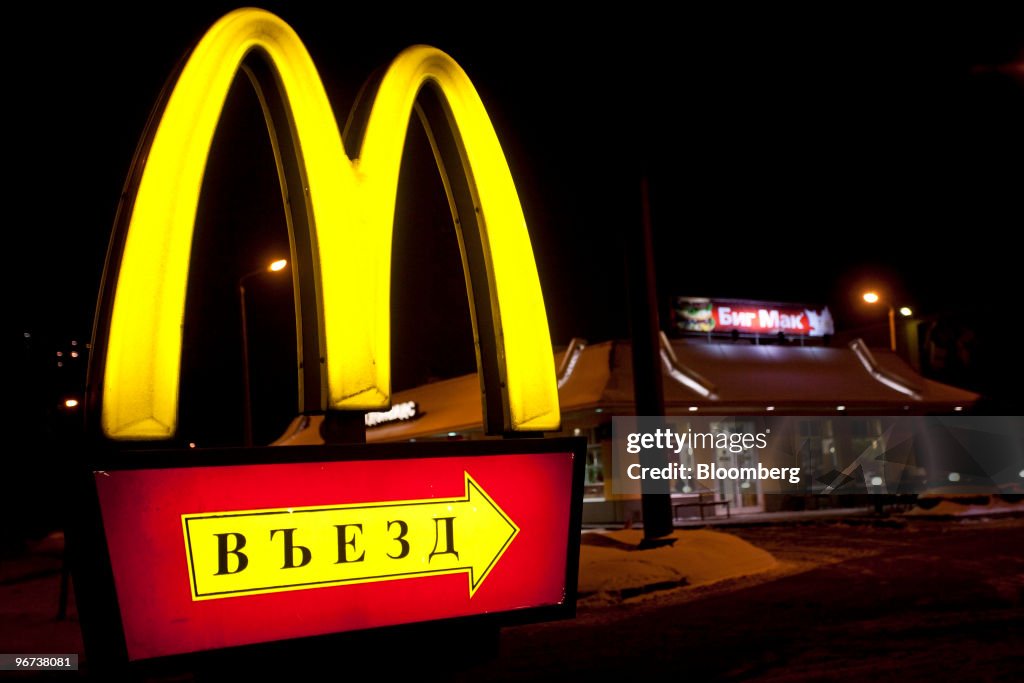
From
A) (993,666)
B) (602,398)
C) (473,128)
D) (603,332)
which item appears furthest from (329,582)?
(603,332)

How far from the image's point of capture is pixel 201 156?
2.85 meters

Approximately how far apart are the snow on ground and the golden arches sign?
9.99 metres

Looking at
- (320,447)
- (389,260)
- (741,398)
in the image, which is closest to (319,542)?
(320,447)

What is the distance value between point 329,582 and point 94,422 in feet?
2.82

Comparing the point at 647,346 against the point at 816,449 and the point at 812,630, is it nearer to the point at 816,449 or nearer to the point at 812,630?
the point at 812,630

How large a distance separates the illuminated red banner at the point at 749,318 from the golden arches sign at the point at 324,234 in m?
24.5

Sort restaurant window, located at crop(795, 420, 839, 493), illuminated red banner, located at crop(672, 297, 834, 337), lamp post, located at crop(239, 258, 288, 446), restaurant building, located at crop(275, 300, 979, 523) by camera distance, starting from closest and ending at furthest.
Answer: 1. lamp post, located at crop(239, 258, 288, 446)
2. restaurant building, located at crop(275, 300, 979, 523)
3. illuminated red banner, located at crop(672, 297, 834, 337)
4. restaurant window, located at crop(795, 420, 839, 493)

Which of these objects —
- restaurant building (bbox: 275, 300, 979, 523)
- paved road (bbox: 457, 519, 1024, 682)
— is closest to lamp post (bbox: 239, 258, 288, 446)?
restaurant building (bbox: 275, 300, 979, 523)

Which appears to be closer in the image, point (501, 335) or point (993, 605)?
point (501, 335)

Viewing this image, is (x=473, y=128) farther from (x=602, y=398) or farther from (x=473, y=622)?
(x=602, y=398)

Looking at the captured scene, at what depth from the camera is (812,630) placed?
9.38 metres

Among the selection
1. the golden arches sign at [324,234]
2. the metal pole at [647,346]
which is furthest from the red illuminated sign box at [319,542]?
the metal pole at [647,346]

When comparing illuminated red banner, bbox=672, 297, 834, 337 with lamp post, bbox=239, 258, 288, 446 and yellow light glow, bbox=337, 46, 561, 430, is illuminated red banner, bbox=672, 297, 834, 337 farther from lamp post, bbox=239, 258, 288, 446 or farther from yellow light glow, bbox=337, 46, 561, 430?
yellow light glow, bbox=337, 46, 561, 430

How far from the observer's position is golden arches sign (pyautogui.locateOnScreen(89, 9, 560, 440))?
2646 mm
